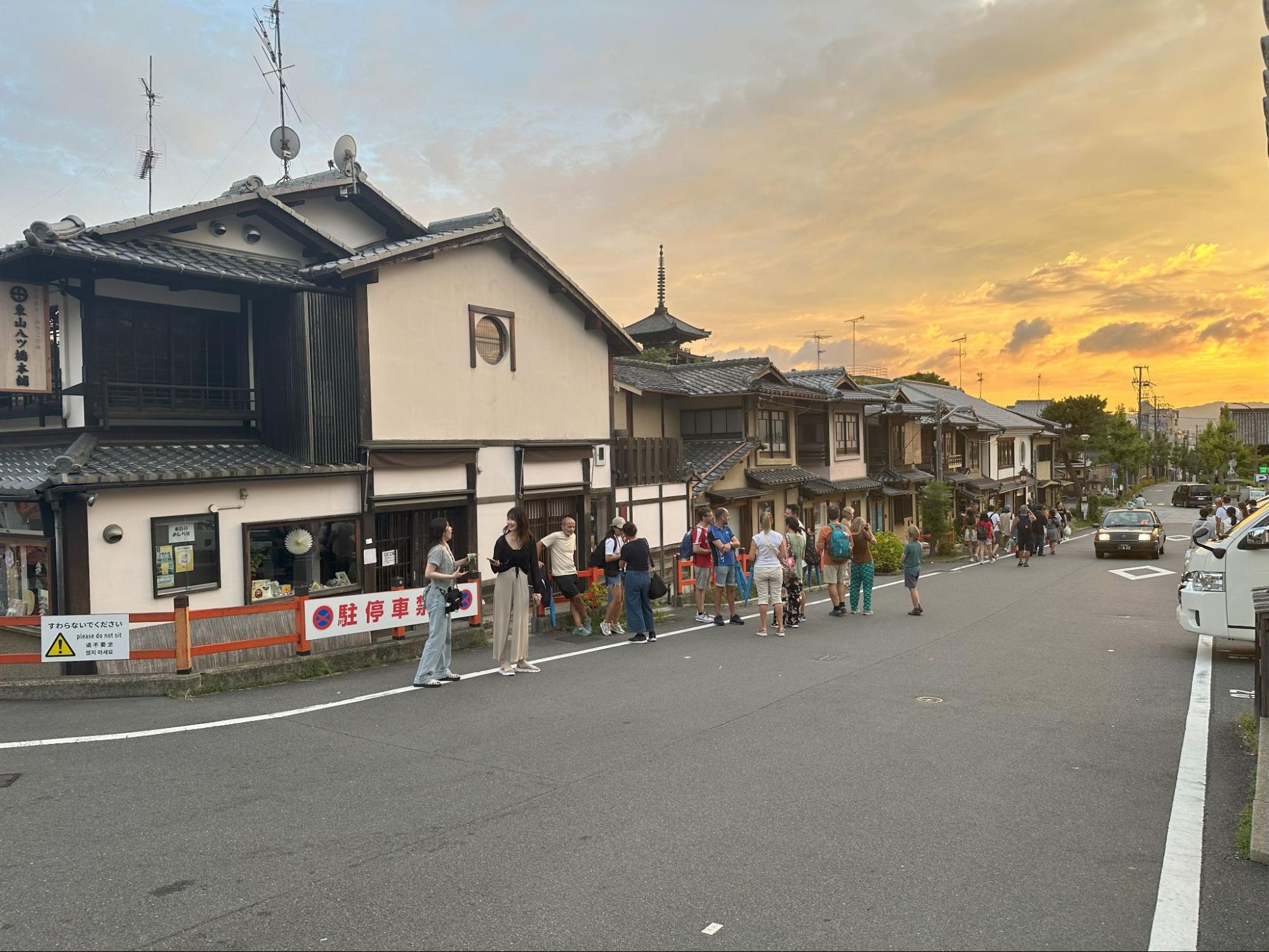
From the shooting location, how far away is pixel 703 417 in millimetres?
28781

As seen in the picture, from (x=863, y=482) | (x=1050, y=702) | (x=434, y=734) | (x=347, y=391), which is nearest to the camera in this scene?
(x=434, y=734)

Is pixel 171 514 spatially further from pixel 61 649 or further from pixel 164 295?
pixel 164 295

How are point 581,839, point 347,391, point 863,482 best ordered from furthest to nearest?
point 863,482 → point 347,391 → point 581,839

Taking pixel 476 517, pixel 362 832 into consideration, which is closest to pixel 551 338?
pixel 476 517

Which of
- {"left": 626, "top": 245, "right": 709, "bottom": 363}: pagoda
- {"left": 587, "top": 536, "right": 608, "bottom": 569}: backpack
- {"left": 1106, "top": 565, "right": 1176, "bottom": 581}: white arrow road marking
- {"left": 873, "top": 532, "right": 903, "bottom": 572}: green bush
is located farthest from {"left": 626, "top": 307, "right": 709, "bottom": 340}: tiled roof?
{"left": 587, "top": 536, "right": 608, "bottom": 569}: backpack

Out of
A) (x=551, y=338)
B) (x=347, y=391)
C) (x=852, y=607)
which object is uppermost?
(x=551, y=338)

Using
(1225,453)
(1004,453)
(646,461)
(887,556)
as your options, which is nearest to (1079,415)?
(1225,453)

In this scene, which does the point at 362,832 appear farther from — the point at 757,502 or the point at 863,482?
the point at 863,482

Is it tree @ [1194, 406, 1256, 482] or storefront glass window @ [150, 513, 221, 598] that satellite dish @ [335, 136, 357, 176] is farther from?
tree @ [1194, 406, 1256, 482]

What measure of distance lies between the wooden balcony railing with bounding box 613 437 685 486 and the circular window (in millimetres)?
4085

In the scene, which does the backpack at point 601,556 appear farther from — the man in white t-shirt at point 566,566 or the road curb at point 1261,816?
the road curb at point 1261,816

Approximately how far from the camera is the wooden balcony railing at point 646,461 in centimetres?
2073

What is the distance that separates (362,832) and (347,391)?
9675mm

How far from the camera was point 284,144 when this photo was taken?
58.3 ft
